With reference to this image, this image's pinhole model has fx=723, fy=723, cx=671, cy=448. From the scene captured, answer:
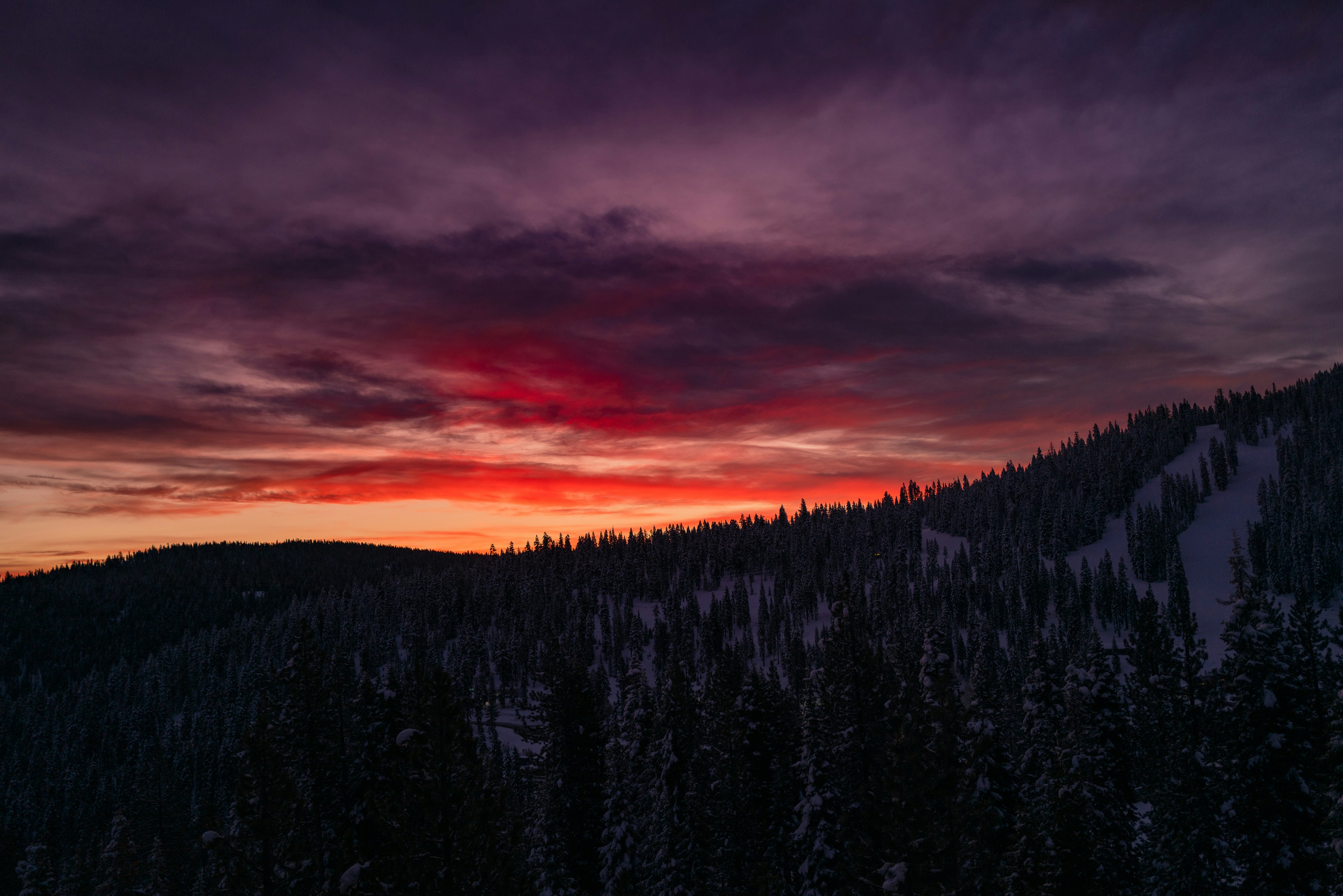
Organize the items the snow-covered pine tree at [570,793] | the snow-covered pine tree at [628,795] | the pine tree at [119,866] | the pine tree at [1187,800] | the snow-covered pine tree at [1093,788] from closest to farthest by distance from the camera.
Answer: the snow-covered pine tree at [1093,788]
the pine tree at [1187,800]
the snow-covered pine tree at [628,795]
the snow-covered pine tree at [570,793]
the pine tree at [119,866]

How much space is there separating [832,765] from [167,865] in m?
58.6

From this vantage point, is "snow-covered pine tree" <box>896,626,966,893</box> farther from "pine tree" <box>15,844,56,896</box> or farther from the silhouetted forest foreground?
"pine tree" <box>15,844,56,896</box>

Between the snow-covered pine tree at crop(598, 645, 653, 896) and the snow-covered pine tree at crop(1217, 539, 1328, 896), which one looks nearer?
the snow-covered pine tree at crop(1217, 539, 1328, 896)

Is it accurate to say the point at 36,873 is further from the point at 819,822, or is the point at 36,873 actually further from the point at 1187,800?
the point at 1187,800

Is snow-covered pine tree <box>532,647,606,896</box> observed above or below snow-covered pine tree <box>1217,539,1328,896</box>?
below

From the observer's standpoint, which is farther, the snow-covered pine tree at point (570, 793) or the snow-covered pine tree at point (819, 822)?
the snow-covered pine tree at point (570, 793)

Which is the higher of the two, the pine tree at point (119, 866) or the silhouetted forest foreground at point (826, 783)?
the silhouetted forest foreground at point (826, 783)

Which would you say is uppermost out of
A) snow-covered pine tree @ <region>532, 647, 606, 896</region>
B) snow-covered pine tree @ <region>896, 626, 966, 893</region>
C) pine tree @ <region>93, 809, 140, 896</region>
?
snow-covered pine tree @ <region>896, 626, 966, 893</region>

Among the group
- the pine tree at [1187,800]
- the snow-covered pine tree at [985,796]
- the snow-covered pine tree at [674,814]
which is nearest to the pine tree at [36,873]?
the snow-covered pine tree at [674,814]

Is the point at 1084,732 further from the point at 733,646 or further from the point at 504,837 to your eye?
the point at 733,646

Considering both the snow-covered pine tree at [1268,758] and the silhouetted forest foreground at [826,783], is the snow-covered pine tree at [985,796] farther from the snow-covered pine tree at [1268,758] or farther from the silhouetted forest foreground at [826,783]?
the snow-covered pine tree at [1268,758]

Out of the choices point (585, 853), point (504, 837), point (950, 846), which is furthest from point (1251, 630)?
point (585, 853)

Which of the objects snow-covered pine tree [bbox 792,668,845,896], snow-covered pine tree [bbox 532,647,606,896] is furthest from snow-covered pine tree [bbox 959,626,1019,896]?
snow-covered pine tree [bbox 532,647,606,896]

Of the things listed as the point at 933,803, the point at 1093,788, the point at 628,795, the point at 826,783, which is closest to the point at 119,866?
the point at 628,795
